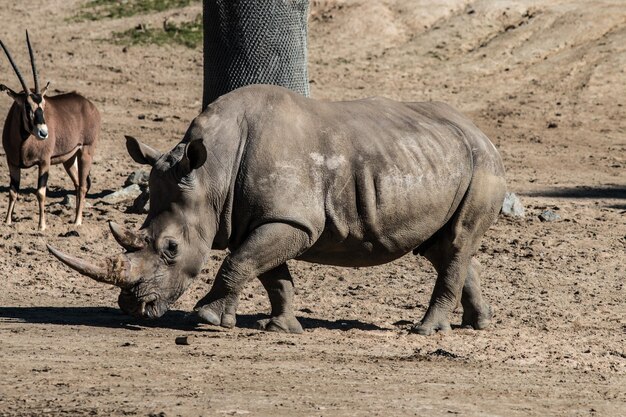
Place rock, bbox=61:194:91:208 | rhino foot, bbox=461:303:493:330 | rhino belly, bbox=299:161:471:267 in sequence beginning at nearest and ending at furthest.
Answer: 1. rhino belly, bbox=299:161:471:267
2. rhino foot, bbox=461:303:493:330
3. rock, bbox=61:194:91:208

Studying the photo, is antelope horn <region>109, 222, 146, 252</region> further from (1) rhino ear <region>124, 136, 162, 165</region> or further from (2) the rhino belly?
(2) the rhino belly

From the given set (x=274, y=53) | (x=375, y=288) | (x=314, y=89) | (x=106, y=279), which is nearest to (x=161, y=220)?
(x=106, y=279)

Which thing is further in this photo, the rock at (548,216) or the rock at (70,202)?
the rock at (70,202)

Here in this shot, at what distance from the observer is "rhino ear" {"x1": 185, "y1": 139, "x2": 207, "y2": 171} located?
365 inches

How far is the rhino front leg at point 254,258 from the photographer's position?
9445mm

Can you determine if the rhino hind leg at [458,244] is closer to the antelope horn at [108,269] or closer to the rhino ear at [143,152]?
the rhino ear at [143,152]

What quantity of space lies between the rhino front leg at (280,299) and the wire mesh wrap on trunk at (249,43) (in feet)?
12.5

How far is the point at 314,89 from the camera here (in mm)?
22297

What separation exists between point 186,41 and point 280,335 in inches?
602

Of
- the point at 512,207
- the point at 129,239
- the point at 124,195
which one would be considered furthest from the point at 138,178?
the point at 129,239

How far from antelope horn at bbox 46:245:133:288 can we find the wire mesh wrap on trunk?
4.36 metres

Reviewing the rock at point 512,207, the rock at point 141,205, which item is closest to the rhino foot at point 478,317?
the rock at point 512,207

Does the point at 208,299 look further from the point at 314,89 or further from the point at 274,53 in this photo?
the point at 314,89

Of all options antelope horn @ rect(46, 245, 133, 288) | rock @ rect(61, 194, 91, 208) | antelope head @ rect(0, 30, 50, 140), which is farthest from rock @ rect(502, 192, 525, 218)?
antelope horn @ rect(46, 245, 133, 288)
